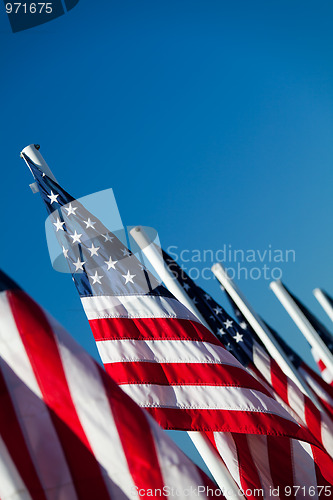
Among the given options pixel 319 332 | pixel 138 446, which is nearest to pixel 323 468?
pixel 138 446

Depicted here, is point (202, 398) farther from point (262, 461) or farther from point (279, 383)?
point (279, 383)

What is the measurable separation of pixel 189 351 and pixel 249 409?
998 mm

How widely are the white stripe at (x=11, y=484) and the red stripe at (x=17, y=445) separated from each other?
0.08 feet

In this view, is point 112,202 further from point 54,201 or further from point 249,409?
point 249,409

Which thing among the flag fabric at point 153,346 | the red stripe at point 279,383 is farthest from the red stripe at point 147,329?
the red stripe at point 279,383

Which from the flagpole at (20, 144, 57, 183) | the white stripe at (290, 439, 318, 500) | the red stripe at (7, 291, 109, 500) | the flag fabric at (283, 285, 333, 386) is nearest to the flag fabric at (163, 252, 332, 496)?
the white stripe at (290, 439, 318, 500)

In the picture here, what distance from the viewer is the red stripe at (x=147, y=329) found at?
729cm

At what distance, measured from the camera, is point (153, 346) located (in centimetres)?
729

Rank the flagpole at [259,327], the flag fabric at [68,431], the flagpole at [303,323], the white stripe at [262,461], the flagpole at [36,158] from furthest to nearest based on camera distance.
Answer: the flagpole at [303,323]
the flagpole at [259,327]
the flagpole at [36,158]
the white stripe at [262,461]
the flag fabric at [68,431]

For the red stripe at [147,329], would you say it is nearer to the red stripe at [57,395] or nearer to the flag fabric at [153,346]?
the flag fabric at [153,346]

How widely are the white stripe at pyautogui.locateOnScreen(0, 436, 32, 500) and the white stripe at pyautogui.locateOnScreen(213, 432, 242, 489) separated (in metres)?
3.92

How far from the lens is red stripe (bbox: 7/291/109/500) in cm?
395

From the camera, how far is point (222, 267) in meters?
14.7

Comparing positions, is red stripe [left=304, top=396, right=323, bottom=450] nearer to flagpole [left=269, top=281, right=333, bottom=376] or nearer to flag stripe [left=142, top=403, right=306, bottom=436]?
flag stripe [left=142, top=403, right=306, bottom=436]
